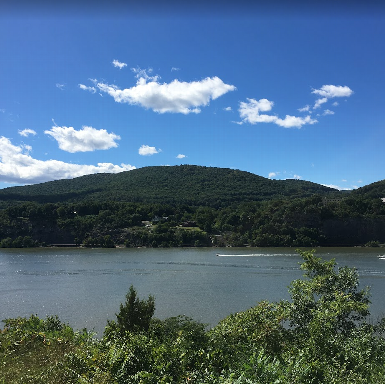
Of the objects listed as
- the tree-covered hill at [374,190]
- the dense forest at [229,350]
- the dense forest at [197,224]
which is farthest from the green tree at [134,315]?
the tree-covered hill at [374,190]

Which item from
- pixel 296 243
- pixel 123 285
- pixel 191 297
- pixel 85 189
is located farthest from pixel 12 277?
pixel 85 189

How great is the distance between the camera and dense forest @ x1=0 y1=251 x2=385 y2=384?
5.55 metres

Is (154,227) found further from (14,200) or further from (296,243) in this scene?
(14,200)

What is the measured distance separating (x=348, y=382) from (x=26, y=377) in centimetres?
528

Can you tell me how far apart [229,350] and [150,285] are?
28.2 meters

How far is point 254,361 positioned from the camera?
5.54m

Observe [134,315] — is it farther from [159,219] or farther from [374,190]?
[374,190]

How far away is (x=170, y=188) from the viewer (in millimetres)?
127938

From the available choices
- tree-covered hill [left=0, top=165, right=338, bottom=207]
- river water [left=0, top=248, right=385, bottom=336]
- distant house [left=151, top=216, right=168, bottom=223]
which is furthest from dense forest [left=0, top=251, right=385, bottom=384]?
tree-covered hill [left=0, top=165, right=338, bottom=207]

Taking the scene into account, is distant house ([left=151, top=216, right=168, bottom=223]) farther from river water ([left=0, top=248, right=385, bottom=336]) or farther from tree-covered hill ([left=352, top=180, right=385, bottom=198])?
tree-covered hill ([left=352, top=180, right=385, bottom=198])

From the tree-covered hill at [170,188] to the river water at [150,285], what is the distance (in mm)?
59436

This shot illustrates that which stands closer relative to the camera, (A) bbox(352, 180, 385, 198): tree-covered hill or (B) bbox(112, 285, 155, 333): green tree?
(B) bbox(112, 285, 155, 333): green tree

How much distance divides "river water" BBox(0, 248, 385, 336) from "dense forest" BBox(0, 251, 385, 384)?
10.4m

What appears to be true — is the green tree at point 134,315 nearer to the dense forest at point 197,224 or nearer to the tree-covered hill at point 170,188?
the dense forest at point 197,224
